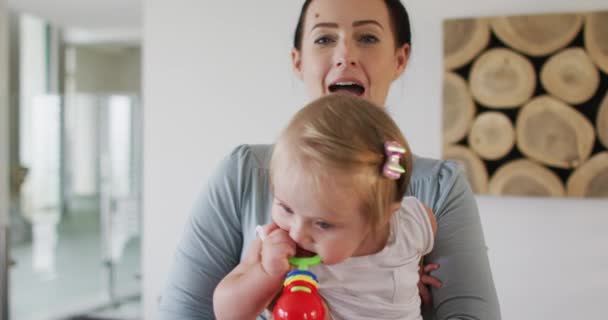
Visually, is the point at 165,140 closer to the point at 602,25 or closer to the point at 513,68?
the point at 513,68

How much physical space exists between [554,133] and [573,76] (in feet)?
0.81

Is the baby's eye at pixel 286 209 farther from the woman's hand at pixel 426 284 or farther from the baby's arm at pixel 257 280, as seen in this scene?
the woman's hand at pixel 426 284

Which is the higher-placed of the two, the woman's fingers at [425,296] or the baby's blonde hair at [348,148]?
the baby's blonde hair at [348,148]

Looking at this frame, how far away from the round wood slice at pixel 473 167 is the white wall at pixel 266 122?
8 centimetres

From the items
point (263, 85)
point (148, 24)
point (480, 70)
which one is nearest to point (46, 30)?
point (148, 24)

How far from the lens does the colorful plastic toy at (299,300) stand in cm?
70

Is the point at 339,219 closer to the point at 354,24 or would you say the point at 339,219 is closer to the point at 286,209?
the point at 286,209

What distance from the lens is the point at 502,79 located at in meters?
2.44

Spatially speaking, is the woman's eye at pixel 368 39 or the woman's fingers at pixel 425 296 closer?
the woman's fingers at pixel 425 296

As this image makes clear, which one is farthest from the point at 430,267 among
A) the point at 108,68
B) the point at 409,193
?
the point at 108,68

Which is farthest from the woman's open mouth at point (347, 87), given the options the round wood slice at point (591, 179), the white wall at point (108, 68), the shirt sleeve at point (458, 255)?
the white wall at point (108, 68)

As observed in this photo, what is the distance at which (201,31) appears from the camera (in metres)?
2.85

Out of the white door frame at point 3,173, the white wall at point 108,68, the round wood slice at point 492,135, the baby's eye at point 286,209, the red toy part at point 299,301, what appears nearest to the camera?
the red toy part at point 299,301

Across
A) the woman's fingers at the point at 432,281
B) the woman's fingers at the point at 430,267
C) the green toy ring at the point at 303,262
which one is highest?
the green toy ring at the point at 303,262
